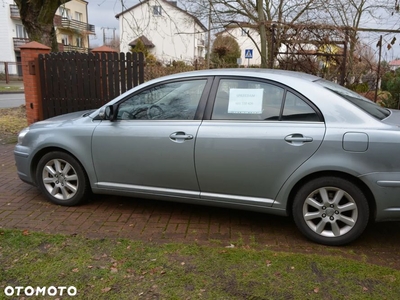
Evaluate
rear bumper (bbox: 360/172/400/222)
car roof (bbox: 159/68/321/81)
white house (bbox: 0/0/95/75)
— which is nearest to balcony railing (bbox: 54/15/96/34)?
white house (bbox: 0/0/95/75)

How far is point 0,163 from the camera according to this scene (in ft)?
20.3

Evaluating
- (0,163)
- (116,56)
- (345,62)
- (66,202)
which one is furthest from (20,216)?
(345,62)

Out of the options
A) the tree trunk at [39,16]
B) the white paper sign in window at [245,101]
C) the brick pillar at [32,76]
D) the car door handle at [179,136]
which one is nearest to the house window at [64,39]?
the tree trunk at [39,16]

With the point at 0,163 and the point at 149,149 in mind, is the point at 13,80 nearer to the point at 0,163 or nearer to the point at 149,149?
the point at 0,163

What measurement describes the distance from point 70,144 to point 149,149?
101 cm

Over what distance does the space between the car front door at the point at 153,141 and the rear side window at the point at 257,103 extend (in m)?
0.22

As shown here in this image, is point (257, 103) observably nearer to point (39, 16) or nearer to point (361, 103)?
point (361, 103)

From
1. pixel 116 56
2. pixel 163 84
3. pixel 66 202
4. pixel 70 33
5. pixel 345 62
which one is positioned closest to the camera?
pixel 163 84

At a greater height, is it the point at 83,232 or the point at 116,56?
the point at 116,56

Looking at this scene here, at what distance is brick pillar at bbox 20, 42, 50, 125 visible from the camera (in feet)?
26.1

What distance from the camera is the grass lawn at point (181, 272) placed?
2637mm

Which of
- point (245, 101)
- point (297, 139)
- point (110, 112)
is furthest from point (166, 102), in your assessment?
point (297, 139)

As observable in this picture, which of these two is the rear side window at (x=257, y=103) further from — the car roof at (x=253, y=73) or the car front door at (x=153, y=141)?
the car front door at (x=153, y=141)

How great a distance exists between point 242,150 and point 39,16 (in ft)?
32.5
